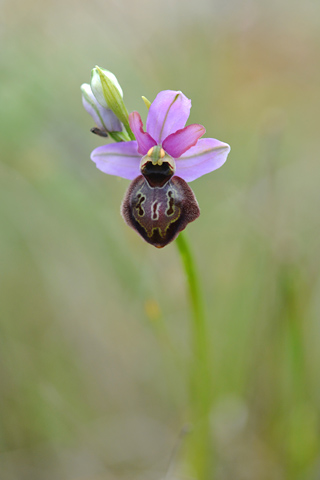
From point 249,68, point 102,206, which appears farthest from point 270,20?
point 102,206

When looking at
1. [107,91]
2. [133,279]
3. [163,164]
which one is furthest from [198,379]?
[107,91]

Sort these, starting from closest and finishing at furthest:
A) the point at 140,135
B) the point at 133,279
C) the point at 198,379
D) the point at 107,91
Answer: the point at 107,91, the point at 140,135, the point at 198,379, the point at 133,279

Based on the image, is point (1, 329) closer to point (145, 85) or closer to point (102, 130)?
point (102, 130)

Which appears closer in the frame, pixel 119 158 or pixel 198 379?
pixel 119 158

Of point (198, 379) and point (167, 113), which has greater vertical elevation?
point (167, 113)

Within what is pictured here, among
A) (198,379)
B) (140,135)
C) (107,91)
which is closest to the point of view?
(107,91)

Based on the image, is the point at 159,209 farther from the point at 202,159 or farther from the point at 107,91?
the point at 107,91

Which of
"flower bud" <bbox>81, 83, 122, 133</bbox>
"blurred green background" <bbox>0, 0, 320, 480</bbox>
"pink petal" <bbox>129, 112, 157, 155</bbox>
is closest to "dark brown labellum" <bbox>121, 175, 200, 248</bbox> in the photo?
"pink petal" <bbox>129, 112, 157, 155</bbox>

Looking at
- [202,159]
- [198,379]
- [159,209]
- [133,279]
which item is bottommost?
[198,379]
